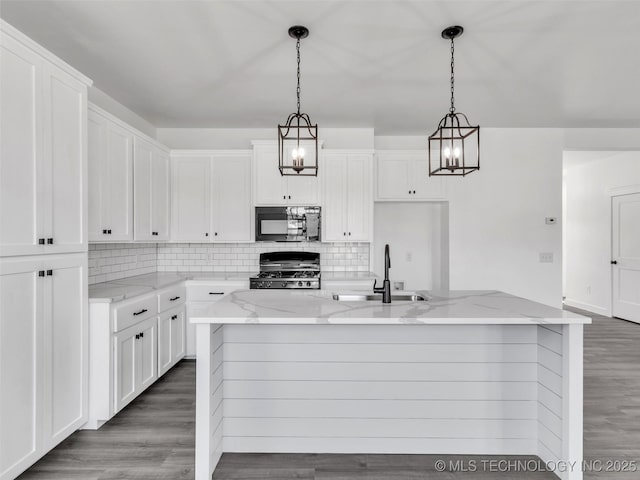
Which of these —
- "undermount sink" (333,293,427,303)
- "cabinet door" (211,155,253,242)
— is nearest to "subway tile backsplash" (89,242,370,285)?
"cabinet door" (211,155,253,242)

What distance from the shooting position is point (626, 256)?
588 cm

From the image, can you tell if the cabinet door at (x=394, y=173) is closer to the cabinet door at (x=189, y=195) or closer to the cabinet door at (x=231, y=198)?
the cabinet door at (x=231, y=198)

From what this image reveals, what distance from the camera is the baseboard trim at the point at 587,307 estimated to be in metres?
6.29

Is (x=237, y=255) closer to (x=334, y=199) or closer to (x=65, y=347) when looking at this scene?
(x=334, y=199)

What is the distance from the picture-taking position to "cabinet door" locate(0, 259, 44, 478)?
1829 mm

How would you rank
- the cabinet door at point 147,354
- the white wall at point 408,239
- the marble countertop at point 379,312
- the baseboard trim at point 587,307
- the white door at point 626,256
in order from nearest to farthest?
the marble countertop at point 379,312, the cabinet door at point 147,354, the white wall at point 408,239, the white door at point 626,256, the baseboard trim at point 587,307

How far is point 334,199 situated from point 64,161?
8.82 ft

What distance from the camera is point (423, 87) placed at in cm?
343

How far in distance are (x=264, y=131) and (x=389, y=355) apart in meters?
3.43

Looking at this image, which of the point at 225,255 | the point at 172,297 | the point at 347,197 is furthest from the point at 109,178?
the point at 347,197

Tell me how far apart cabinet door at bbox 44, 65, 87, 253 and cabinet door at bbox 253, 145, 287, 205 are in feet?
6.51

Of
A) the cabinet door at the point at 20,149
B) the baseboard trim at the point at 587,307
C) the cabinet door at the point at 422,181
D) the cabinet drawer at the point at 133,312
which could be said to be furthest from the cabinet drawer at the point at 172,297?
the baseboard trim at the point at 587,307

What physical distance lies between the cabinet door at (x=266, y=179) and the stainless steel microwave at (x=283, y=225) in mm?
114

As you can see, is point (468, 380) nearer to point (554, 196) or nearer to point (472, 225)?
point (472, 225)
